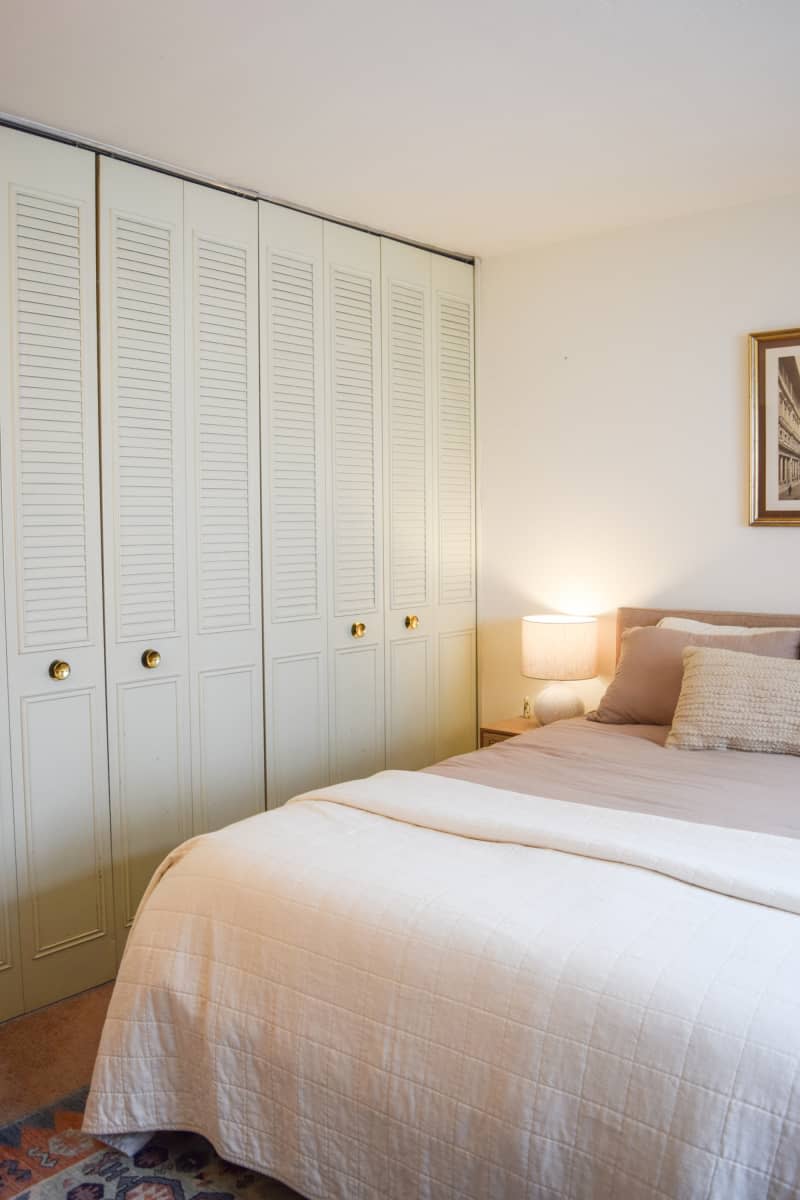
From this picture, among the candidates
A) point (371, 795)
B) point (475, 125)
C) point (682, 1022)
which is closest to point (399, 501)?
point (475, 125)

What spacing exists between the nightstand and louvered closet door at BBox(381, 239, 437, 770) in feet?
0.93

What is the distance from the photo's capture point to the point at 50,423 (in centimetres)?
277

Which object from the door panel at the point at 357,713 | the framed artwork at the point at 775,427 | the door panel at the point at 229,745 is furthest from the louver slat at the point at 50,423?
the framed artwork at the point at 775,427

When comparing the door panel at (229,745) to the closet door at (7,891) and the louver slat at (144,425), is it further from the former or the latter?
the closet door at (7,891)

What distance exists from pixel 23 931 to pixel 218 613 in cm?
108

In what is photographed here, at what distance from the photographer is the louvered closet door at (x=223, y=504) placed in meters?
3.12

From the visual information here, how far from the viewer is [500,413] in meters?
4.12

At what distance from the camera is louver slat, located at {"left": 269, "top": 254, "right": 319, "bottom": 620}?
3363 mm

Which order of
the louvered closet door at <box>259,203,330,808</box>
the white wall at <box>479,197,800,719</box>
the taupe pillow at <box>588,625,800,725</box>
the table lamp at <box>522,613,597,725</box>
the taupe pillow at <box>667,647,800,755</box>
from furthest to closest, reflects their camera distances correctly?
the table lamp at <box>522,613,597,725</box>, the white wall at <box>479,197,800,719</box>, the louvered closet door at <box>259,203,330,808</box>, the taupe pillow at <box>588,625,800,725</box>, the taupe pillow at <box>667,647,800,755</box>

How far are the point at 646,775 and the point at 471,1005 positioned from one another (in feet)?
3.73

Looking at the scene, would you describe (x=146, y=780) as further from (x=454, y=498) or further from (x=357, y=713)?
(x=454, y=498)

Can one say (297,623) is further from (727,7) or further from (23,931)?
(727,7)

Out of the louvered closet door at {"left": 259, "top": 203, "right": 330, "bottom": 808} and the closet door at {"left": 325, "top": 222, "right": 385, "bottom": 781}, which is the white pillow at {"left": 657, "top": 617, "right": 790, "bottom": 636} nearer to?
the closet door at {"left": 325, "top": 222, "right": 385, "bottom": 781}

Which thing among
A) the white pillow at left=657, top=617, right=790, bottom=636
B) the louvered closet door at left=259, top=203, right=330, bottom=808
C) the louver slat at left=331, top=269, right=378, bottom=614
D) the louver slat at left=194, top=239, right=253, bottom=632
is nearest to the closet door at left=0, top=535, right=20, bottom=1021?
the louver slat at left=194, top=239, right=253, bottom=632
